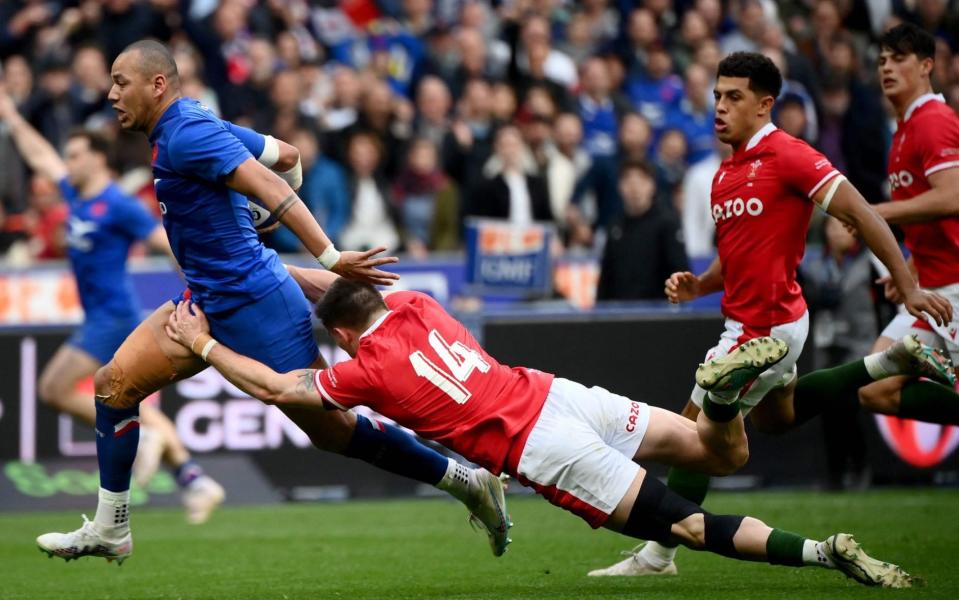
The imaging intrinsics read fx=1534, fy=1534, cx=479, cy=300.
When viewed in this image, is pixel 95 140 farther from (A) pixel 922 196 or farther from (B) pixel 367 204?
(A) pixel 922 196

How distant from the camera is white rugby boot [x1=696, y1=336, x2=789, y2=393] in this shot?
24.2ft

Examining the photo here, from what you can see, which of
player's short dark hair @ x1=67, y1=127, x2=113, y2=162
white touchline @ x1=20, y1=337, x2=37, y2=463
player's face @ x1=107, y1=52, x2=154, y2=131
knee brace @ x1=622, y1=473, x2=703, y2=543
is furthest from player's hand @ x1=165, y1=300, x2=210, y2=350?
white touchline @ x1=20, y1=337, x2=37, y2=463

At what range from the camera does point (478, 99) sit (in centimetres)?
1772

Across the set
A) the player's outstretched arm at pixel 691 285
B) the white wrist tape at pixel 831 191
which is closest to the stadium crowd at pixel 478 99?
the player's outstretched arm at pixel 691 285

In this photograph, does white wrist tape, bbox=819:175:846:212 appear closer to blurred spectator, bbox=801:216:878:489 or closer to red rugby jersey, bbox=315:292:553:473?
red rugby jersey, bbox=315:292:553:473

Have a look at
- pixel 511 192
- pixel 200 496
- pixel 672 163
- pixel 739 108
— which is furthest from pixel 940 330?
pixel 672 163

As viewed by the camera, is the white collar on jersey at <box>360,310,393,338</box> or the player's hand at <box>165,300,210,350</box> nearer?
the white collar on jersey at <box>360,310,393,338</box>

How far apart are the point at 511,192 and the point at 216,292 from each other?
860 centimetres

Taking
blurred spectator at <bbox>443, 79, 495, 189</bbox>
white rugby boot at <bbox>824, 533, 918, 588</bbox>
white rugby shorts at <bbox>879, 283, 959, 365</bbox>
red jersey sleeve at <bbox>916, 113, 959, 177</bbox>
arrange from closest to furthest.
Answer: white rugby boot at <bbox>824, 533, 918, 588</bbox>
red jersey sleeve at <bbox>916, 113, 959, 177</bbox>
white rugby shorts at <bbox>879, 283, 959, 365</bbox>
blurred spectator at <bbox>443, 79, 495, 189</bbox>

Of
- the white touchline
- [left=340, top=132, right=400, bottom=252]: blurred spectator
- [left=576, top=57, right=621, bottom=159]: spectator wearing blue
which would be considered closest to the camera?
the white touchline

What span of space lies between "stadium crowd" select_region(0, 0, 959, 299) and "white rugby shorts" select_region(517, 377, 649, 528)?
6948mm

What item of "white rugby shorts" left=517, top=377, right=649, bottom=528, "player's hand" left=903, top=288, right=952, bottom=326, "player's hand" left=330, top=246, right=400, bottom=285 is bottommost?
"white rugby shorts" left=517, top=377, right=649, bottom=528

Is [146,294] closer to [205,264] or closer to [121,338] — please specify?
[121,338]

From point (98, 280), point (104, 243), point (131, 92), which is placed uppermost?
point (131, 92)
